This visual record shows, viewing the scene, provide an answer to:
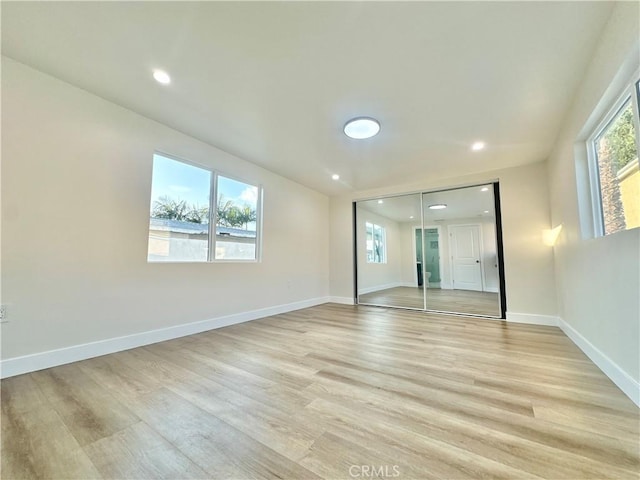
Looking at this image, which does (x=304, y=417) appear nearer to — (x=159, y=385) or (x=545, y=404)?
(x=159, y=385)

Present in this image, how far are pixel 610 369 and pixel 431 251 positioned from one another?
17.0ft

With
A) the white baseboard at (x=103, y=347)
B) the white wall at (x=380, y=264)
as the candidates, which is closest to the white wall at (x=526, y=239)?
the white wall at (x=380, y=264)

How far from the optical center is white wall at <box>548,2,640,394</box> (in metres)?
1.60

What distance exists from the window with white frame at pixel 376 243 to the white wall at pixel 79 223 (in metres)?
4.37

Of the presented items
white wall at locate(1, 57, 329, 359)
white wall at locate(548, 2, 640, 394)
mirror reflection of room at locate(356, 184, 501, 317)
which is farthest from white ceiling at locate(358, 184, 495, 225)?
white wall at locate(1, 57, 329, 359)

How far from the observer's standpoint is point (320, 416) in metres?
1.50

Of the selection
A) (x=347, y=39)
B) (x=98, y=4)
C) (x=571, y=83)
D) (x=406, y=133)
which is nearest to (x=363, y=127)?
(x=406, y=133)

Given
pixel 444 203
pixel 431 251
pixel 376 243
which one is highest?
pixel 444 203

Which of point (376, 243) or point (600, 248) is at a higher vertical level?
point (376, 243)

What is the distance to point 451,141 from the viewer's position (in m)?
3.29

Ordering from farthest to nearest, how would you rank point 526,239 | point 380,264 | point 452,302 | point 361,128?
point 380,264 < point 452,302 < point 526,239 < point 361,128

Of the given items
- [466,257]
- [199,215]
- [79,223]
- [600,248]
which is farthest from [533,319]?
[79,223]

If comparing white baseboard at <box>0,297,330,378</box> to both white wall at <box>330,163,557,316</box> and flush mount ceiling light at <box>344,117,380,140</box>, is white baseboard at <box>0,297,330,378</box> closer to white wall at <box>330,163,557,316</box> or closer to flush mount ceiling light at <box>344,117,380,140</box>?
flush mount ceiling light at <box>344,117,380,140</box>

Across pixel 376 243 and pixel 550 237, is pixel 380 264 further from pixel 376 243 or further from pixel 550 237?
pixel 550 237
